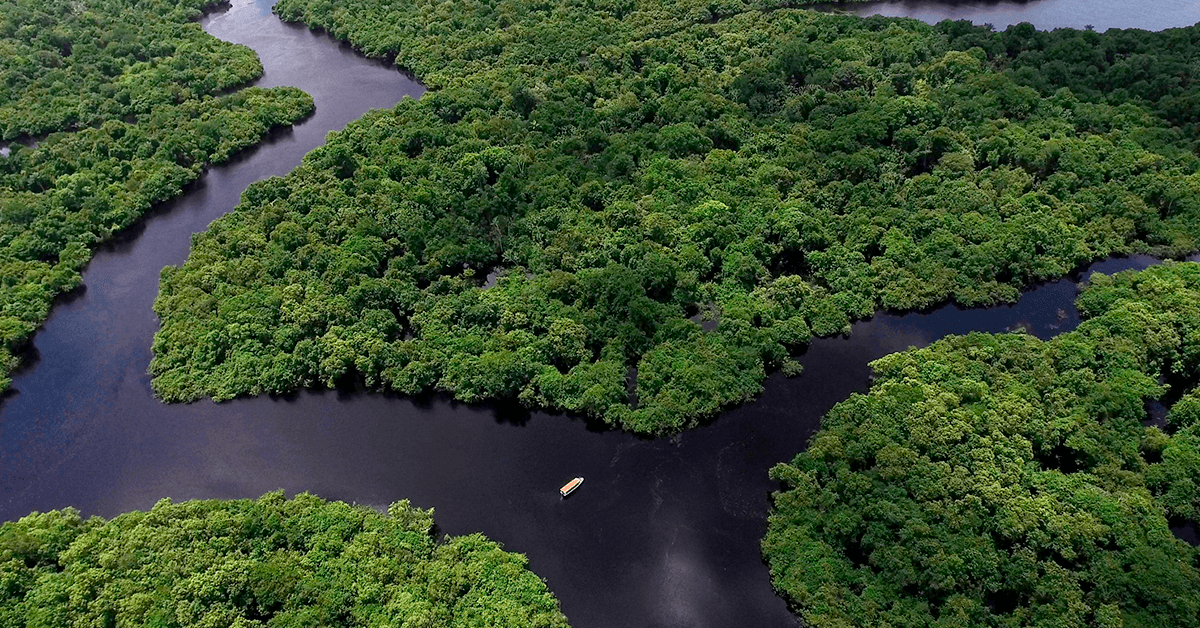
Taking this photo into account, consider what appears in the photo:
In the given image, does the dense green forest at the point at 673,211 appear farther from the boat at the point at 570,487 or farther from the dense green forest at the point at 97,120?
the dense green forest at the point at 97,120

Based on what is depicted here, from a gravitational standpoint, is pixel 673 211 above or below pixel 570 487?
above

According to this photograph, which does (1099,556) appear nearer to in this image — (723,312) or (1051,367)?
(1051,367)

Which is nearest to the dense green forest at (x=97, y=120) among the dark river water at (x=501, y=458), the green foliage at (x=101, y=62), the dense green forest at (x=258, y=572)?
the green foliage at (x=101, y=62)

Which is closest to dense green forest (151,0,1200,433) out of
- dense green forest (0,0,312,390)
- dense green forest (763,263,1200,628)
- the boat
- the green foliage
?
the boat

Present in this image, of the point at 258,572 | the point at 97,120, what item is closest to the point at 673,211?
the point at 258,572

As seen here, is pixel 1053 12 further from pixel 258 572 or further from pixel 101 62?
pixel 101 62

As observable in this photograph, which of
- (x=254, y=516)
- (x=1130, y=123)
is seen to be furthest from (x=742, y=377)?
(x=1130, y=123)

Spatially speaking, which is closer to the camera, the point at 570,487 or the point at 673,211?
the point at 570,487

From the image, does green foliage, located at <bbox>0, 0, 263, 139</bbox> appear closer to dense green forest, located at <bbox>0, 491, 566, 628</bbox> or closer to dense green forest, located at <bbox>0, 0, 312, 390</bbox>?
dense green forest, located at <bbox>0, 0, 312, 390</bbox>
